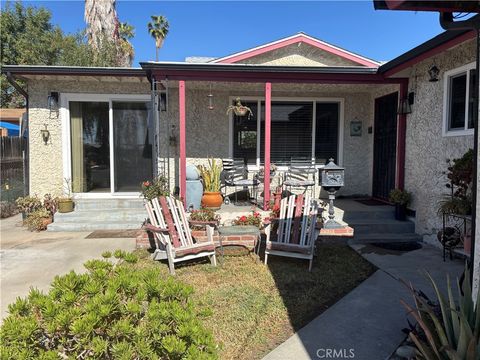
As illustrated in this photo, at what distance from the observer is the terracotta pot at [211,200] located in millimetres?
7008

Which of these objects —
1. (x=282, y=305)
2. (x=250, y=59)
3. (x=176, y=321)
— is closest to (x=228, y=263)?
(x=282, y=305)

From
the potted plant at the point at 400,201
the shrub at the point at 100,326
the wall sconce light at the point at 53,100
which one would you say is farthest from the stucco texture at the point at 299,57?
the shrub at the point at 100,326

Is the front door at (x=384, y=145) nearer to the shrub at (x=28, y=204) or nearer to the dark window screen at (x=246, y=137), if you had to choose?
the dark window screen at (x=246, y=137)

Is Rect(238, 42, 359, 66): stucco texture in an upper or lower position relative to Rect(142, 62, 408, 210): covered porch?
upper

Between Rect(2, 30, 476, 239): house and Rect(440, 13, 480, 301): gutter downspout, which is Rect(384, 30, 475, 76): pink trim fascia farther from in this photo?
Rect(440, 13, 480, 301): gutter downspout

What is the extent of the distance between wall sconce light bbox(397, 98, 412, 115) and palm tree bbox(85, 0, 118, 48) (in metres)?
15.1

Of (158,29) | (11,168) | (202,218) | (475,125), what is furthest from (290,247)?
(158,29)

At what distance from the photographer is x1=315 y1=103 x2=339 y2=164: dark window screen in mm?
8570

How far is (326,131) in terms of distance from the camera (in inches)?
339

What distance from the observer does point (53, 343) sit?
1.73m

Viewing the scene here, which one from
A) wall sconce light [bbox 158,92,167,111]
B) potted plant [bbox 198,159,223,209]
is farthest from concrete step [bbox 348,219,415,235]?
wall sconce light [bbox 158,92,167,111]

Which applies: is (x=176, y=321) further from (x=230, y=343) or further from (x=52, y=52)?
(x=52, y=52)

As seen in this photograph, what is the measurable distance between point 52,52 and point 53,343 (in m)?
19.3

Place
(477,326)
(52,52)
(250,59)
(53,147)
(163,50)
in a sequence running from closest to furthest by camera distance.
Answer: (477,326) → (53,147) → (250,59) → (52,52) → (163,50)
